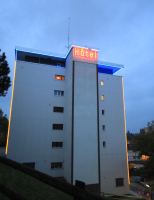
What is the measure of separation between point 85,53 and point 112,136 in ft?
45.6

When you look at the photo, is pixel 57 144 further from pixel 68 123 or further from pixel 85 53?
pixel 85 53

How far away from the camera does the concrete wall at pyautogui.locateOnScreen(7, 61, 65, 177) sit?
67.2 ft

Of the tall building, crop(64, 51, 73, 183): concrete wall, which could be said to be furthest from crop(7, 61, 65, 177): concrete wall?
crop(64, 51, 73, 183): concrete wall

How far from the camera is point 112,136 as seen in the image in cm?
2345

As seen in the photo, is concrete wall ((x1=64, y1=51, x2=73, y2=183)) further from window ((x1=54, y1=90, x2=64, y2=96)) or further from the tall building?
window ((x1=54, y1=90, x2=64, y2=96))

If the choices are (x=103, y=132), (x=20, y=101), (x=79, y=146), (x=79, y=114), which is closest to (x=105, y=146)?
(x=103, y=132)

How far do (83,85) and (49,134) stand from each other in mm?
8959

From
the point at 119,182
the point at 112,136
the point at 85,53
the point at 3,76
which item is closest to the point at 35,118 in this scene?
the point at 3,76

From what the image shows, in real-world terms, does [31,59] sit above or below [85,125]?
above

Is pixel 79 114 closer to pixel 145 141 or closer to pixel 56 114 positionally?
pixel 56 114

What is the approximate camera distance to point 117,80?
85.5 ft

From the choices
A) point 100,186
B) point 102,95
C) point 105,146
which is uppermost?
point 102,95

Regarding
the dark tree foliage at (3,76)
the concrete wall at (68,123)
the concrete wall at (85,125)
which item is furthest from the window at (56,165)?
the dark tree foliage at (3,76)

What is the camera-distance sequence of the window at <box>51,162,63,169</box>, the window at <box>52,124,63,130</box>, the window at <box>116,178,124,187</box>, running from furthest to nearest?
the window at <box>52,124,63,130</box> → the window at <box>116,178,124,187</box> → the window at <box>51,162,63,169</box>
